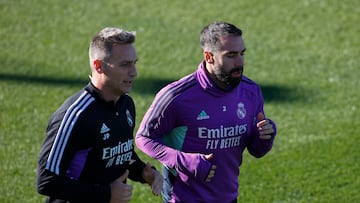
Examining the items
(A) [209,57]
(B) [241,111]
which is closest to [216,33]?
(A) [209,57]

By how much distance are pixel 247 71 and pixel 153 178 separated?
6.23 metres

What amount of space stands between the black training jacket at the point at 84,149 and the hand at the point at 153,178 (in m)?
0.20

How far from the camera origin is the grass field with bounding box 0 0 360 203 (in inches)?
342

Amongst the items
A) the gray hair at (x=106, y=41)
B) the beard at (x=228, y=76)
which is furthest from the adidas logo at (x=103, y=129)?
the beard at (x=228, y=76)

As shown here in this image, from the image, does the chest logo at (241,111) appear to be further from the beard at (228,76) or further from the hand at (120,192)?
the hand at (120,192)

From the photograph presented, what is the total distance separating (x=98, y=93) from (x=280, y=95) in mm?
5921

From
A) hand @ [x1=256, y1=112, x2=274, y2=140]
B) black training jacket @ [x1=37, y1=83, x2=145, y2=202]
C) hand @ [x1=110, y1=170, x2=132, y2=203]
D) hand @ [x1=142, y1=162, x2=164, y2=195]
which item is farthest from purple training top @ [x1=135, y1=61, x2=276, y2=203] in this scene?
hand @ [x1=110, y1=170, x2=132, y2=203]

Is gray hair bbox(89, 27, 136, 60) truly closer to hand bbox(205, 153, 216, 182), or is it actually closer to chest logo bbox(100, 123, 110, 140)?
chest logo bbox(100, 123, 110, 140)

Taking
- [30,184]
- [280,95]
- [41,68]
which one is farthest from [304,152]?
[41,68]

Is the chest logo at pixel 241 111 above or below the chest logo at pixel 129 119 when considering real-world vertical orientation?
below

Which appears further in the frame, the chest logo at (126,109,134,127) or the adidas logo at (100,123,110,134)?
the chest logo at (126,109,134,127)

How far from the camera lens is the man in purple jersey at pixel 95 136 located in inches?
195

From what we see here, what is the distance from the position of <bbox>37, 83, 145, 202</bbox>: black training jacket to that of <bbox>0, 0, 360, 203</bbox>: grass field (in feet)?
9.88

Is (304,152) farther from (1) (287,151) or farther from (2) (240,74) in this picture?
(2) (240,74)
